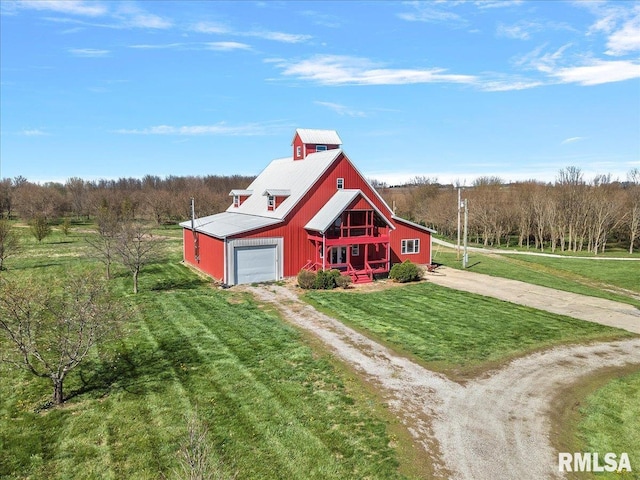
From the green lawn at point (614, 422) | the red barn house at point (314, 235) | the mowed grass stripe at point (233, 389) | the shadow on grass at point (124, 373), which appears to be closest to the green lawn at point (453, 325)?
the green lawn at point (614, 422)

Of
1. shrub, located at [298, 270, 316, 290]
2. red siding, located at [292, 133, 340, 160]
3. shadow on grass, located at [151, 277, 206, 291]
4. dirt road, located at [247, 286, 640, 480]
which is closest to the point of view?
dirt road, located at [247, 286, 640, 480]

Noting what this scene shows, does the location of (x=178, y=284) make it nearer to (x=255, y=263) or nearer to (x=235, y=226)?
(x=255, y=263)

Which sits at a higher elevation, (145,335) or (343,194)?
(343,194)

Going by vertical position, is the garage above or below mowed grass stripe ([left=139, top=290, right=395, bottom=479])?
above

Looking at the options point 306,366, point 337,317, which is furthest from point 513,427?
point 337,317

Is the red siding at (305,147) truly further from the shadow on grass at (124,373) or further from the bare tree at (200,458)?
the bare tree at (200,458)

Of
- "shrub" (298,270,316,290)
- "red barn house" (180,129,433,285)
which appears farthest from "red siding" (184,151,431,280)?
"shrub" (298,270,316,290)

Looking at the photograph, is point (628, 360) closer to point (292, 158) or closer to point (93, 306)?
point (93, 306)

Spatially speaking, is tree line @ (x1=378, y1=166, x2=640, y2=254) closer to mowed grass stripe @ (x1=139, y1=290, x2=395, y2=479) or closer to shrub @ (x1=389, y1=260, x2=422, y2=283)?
shrub @ (x1=389, y1=260, x2=422, y2=283)
